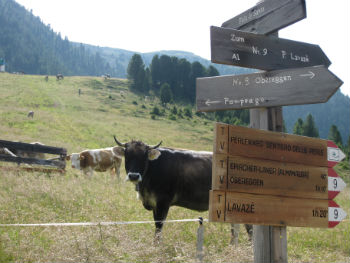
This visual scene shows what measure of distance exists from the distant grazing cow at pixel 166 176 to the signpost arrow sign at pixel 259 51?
12.4ft

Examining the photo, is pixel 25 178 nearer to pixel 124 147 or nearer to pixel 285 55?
pixel 124 147

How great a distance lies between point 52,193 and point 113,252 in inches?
164

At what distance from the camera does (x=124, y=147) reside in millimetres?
8312

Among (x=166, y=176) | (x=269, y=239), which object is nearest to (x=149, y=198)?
(x=166, y=176)

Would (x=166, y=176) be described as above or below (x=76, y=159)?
below

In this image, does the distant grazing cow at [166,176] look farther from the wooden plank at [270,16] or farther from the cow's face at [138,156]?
the wooden plank at [270,16]

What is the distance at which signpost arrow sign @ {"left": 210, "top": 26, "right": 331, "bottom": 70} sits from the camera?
172 inches

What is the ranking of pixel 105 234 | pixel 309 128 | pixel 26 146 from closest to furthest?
pixel 105 234 < pixel 26 146 < pixel 309 128

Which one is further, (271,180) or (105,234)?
(105,234)

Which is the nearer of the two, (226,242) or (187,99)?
(226,242)

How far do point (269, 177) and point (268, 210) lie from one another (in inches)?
14.6

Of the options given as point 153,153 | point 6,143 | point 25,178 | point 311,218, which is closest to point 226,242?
point 153,153

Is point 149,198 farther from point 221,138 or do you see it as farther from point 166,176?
point 221,138

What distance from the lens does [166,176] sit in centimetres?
791
